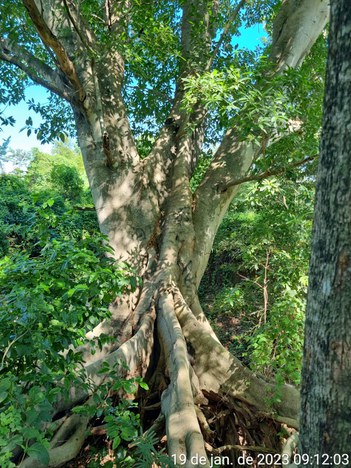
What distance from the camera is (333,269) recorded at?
1270 mm

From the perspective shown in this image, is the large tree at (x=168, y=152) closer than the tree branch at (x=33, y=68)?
Yes

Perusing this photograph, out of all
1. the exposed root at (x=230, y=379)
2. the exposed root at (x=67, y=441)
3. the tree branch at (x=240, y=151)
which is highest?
the tree branch at (x=240, y=151)

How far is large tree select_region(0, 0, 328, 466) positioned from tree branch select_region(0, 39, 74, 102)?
0.01 metres

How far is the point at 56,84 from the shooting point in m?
4.45

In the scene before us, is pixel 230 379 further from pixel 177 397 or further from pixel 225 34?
pixel 225 34

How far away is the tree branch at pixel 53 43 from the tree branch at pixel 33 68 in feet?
0.82

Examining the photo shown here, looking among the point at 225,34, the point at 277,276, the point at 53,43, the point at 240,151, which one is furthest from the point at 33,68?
the point at 277,276

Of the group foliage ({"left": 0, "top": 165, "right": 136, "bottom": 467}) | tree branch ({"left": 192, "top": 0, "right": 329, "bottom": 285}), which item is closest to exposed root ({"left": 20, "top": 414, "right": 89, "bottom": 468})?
foliage ({"left": 0, "top": 165, "right": 136, "bottom": 467})

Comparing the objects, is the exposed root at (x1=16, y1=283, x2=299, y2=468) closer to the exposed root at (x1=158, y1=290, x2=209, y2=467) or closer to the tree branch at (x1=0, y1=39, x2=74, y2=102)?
the exposed root at (x1=158, y1=290, x2=209, y2=467)

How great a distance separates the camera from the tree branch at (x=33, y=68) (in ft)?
14.3

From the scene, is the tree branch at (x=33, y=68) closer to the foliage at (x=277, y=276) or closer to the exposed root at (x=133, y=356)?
the foliage at (x=277, y=276)

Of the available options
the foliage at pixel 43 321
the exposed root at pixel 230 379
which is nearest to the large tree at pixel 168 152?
the exposed root at pixel 230 379

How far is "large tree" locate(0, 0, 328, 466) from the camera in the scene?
3.04m

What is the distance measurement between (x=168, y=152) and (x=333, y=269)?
4256mm
